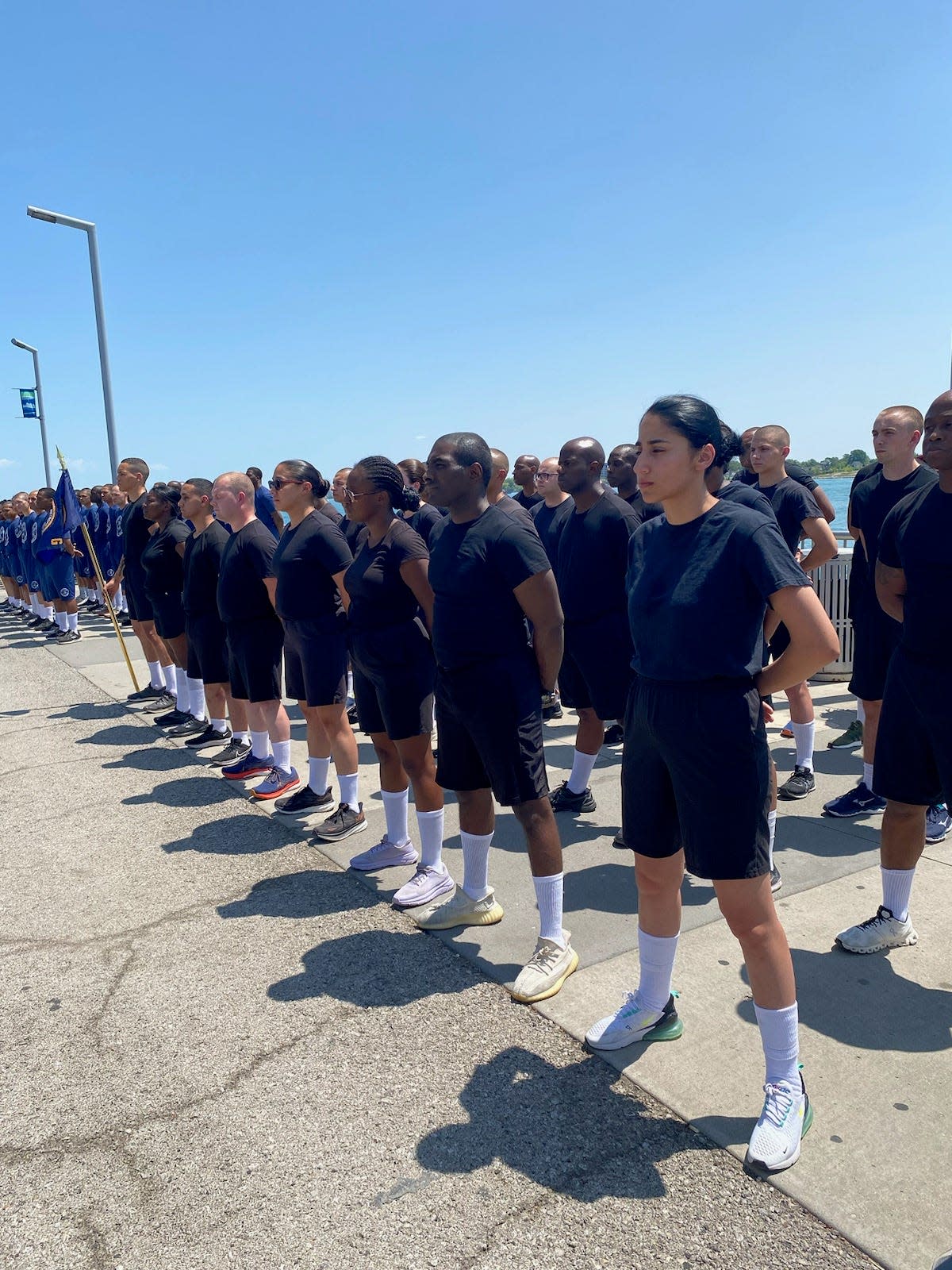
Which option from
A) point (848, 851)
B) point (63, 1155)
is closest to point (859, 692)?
point (848, 851)

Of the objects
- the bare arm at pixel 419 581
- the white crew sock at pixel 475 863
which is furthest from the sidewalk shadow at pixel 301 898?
the bare arm at pixel 419 581

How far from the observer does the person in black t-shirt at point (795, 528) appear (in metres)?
5.21

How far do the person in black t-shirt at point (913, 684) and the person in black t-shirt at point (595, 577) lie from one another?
1.66 metres

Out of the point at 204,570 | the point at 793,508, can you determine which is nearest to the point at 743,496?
the point at 793,508

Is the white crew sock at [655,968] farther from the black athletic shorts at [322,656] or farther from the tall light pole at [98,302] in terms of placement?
the tall light pole at [98,302]

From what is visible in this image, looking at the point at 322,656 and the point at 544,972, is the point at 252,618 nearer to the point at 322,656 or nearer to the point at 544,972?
the point at 322,656

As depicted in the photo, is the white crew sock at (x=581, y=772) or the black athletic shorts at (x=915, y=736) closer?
the black athletic shorts at (x=915, y=736)

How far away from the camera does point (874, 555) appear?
16.1ft

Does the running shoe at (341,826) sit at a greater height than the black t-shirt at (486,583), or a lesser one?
lesser

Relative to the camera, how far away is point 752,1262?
7.09 ft

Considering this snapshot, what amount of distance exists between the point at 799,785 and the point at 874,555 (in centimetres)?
152

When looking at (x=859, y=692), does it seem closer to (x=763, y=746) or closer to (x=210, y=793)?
(x=763, y=746)

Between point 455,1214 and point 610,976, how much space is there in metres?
1.32

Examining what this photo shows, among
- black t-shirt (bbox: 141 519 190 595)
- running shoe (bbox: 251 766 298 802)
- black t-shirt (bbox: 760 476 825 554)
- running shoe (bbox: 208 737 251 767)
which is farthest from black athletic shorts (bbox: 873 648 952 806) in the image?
black t-shirt (bbox: 141 519 190 595)
